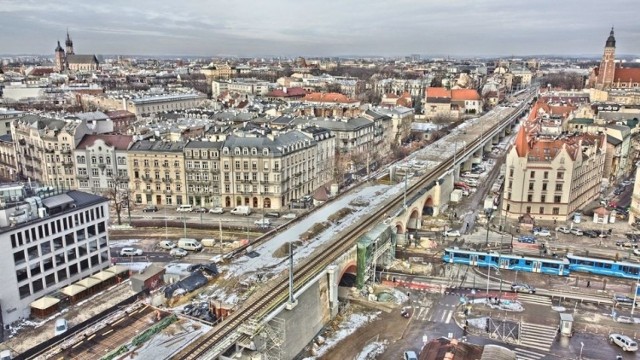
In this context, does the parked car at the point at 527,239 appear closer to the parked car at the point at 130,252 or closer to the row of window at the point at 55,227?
the parked car at the point at 130,252

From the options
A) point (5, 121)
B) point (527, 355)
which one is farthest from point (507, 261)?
point (5, 121)

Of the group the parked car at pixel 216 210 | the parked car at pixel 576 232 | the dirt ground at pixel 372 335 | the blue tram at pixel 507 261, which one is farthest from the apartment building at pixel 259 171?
the parked car at pixel 576 232

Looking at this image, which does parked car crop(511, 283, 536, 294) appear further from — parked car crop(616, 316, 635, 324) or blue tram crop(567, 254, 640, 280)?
parked car crop(616, 316, 635, 324)

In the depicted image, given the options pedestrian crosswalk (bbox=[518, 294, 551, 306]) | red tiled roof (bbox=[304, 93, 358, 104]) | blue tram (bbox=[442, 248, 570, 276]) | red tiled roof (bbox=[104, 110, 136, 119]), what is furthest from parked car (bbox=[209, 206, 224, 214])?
red tiled roof (bbox=[304, 93, 358, 104])

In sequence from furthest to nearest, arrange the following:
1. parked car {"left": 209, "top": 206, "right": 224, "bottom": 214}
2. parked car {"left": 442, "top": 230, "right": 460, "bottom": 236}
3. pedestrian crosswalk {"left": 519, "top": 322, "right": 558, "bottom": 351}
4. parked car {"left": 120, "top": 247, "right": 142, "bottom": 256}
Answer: parked car {"left": 209, "top": 206, "right": 224, "bottom": 214} → parked car {"left": 442, "top": 230, "right": 460, "bottom": 236} → parked car {"left": 120, "top": 247, "right": 142, "bottom": 256} → pedestrian crosswalk {"left": 519, "top": 322, "right": 558, "bottom": 351}

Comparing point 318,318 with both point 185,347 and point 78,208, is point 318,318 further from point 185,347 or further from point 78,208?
point 78,208

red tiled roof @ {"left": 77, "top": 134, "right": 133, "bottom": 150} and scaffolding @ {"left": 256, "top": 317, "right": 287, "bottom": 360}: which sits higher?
red tiled roof @ {"left": 77, "top": 134, "right": 133, "bottom": 150}

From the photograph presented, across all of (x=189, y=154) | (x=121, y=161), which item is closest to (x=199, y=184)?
(x=189, y=154)
